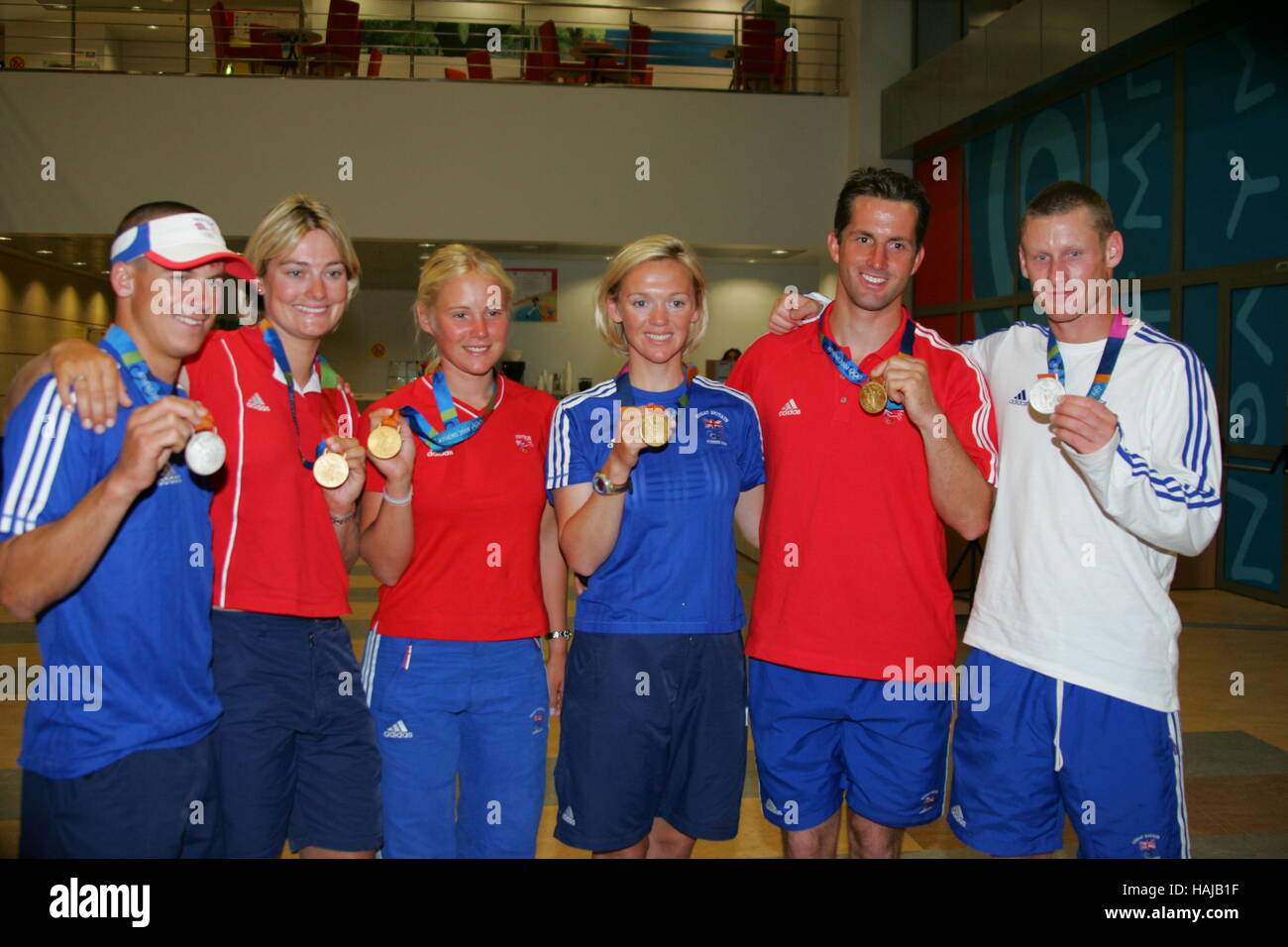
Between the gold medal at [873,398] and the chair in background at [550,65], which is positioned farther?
the chair in background at [550,65]

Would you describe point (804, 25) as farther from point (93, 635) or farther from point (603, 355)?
point (93, 635)

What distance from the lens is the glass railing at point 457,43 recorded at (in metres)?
13.7

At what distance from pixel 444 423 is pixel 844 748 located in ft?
4.76

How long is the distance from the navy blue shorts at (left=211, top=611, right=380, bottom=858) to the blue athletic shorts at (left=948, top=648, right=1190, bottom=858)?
1.61 m

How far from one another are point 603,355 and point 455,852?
1451cm

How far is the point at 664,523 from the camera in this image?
2.68 metres

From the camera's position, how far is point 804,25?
15.8 m

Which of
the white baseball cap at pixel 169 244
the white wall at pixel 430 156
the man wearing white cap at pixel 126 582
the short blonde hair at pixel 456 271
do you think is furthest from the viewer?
the white wall at pixel 430 156

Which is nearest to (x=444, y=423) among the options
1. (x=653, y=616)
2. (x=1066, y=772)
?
(x=653, y=616)

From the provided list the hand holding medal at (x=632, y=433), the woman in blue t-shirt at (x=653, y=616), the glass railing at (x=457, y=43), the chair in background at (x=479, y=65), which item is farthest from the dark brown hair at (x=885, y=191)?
the chair in background at (x=479, y=65)

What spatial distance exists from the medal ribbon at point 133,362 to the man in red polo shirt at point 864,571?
5.33 feet

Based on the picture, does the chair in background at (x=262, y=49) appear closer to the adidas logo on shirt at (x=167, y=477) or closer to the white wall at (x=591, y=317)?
the white wall at (x=591, y=317)

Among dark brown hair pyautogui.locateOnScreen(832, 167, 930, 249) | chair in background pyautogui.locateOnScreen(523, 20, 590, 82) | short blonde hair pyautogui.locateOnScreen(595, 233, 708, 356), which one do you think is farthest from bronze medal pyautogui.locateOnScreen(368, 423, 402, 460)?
chair in background pyautogui.locateOnScreen(523, 20, 590, 82)

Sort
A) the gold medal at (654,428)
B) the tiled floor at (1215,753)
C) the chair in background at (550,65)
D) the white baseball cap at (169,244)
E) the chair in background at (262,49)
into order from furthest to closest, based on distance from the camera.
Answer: the chair in background at (550,65) → the chair in background at (262,49) → the tiled floor at (1215,753) → the gold medal at (654,428) → the white baseball cap at (169,244)
